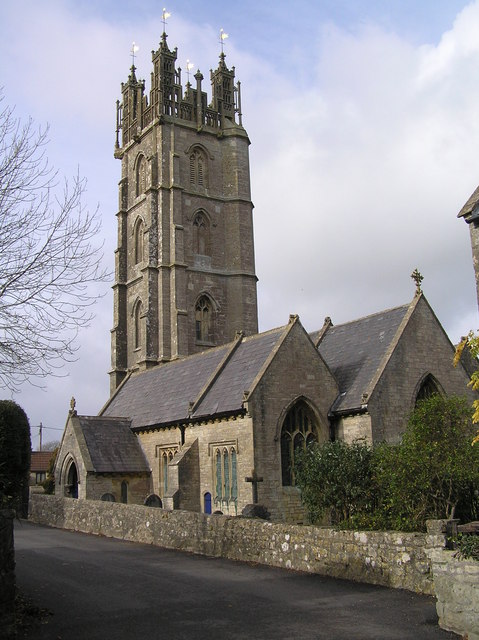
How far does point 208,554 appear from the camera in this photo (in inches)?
668

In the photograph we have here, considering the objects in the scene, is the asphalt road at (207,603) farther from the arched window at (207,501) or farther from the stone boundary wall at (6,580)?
the arched window at (207,501)

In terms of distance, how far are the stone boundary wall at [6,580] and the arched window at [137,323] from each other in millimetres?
39872

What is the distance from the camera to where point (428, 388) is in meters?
25.1

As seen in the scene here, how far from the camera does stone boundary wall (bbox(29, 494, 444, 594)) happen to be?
11.9 m

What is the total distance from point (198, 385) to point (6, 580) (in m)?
19.6

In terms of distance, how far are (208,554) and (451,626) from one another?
28.1ft

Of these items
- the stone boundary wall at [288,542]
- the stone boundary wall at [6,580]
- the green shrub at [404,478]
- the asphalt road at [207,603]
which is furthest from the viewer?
the green shrub at [404,478]

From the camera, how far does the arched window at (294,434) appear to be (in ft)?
75.9

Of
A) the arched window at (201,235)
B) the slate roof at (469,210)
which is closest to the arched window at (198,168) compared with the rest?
the arched window at (201,235)

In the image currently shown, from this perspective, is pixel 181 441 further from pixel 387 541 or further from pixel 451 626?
pixel 451 626

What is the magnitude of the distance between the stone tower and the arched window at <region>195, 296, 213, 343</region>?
74mm

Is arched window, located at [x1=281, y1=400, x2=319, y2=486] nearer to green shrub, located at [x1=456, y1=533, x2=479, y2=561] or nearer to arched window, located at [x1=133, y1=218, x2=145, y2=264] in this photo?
green shrub, located at [x1=456, y1=533, x2=479, y2=561]

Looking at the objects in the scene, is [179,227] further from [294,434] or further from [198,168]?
[294,434]

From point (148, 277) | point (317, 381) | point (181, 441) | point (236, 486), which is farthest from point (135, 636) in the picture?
point (148, 277)
